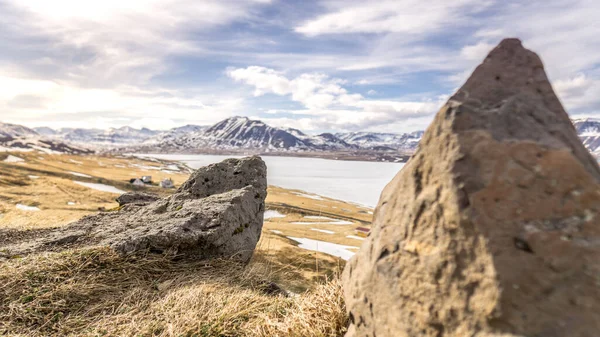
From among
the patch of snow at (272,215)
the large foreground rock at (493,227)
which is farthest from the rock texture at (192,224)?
the patch of snow at (272,215)

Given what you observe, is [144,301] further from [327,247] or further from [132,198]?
[327,247]

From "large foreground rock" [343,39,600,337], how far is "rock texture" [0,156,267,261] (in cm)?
567

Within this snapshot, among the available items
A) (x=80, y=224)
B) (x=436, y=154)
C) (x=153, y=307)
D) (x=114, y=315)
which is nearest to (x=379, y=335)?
(x=436, y=154)

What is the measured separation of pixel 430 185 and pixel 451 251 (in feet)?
2.16

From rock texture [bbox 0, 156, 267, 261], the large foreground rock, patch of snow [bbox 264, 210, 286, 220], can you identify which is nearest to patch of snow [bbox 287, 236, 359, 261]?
rock texture [bbox 0, 156, 267, 261]

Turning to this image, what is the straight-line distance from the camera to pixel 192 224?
8.73 metres

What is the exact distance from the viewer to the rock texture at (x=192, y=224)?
26.8ft

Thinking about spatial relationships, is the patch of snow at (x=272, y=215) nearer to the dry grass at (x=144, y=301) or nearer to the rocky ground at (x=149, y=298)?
the rocky ground at (x=149, y=298)

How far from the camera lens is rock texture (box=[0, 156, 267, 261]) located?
26.8 feet

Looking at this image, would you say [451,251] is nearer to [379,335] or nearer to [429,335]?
[429,335]

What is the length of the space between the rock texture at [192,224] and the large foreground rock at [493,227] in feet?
18.6

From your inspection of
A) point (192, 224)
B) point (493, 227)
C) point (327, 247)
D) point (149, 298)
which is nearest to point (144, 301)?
point (149, 298)

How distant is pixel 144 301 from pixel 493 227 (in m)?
5.69

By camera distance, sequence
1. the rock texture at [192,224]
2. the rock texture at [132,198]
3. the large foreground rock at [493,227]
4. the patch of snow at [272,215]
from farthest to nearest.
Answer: the patch of snow at [272,215] < the rock texture at [132,198] < the rock texture at [192,224] < the large foreground rock at [493,227]
